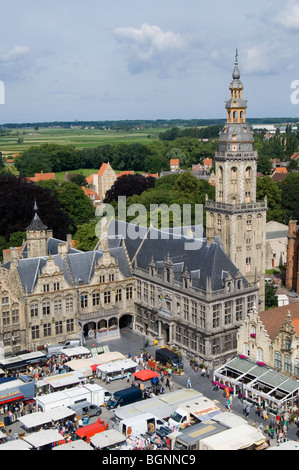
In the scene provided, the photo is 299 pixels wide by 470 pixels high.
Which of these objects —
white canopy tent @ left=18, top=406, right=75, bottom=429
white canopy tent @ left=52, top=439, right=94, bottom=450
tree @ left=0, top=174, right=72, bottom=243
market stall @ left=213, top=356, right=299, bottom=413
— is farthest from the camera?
tree @ left=0, top=174, right=72, bottom=243

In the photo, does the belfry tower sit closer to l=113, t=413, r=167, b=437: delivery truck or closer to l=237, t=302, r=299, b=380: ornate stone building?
l=237, t=302, r=299, b=380: ornate stone building

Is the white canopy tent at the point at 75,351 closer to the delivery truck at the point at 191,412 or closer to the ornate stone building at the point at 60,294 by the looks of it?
the ornate stone building at the point at 60,294

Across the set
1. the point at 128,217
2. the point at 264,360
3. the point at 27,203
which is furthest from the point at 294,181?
the point at 264,360

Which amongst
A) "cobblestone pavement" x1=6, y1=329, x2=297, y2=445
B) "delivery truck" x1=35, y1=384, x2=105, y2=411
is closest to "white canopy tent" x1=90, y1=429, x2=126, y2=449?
"cobblestone pavement" x1=6, y1=329, x2=297, y2=445

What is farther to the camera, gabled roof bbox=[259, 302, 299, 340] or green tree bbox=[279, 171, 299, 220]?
green tree bbox=[279, 171, 299, 220]

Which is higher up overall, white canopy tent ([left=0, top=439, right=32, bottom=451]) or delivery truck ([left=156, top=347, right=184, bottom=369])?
white canopy tent ([left=0, top=439, right=32, bottom=451])

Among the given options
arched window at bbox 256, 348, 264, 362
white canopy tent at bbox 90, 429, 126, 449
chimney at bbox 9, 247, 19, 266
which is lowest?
white canopy tent at bbox 90, 429, 126, 449
